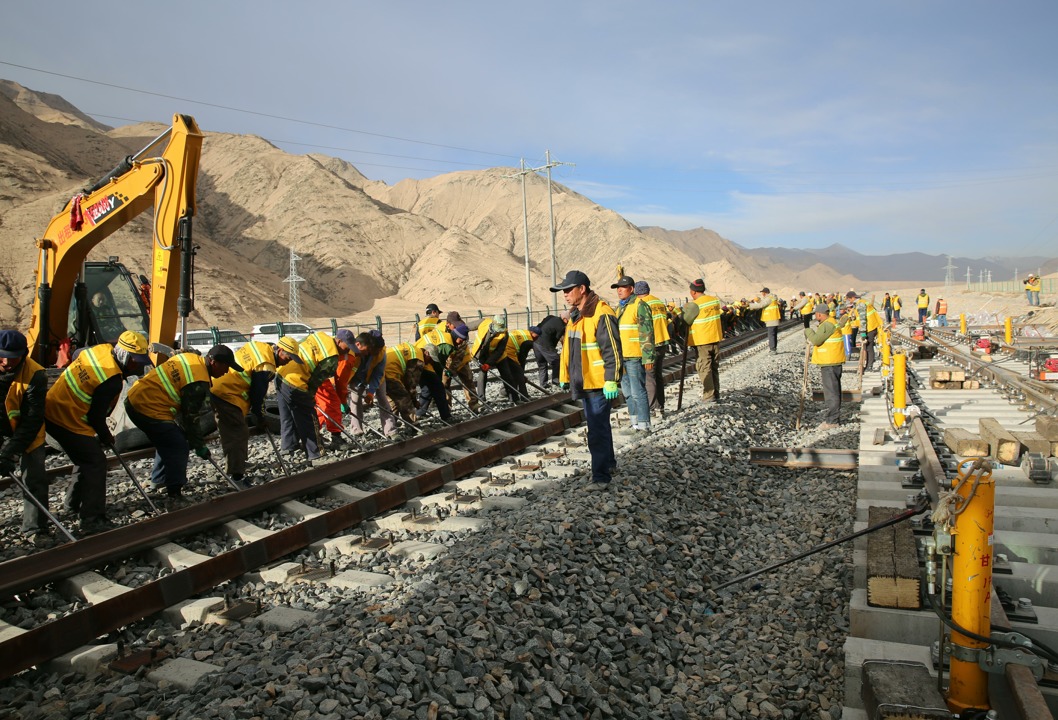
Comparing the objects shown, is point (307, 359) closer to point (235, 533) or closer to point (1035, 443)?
point (235, 533)

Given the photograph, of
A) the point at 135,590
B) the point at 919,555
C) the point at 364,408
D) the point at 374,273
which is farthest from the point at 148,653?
the point at 374,273

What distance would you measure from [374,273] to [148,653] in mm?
58646

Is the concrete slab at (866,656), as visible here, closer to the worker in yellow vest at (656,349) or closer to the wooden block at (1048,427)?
the wooden block at (1048,427)

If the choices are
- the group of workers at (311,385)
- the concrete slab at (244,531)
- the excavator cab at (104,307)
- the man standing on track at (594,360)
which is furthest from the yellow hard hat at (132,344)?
the excavator cab at (104,307)

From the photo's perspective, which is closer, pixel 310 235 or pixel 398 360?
pixel 398 360

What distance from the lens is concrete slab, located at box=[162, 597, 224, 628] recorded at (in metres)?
4.32

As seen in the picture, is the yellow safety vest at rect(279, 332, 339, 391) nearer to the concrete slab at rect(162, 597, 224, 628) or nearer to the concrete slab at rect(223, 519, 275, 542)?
the concrete slab at rect(223, 519, 275, 542)

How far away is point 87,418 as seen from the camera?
6.11 m

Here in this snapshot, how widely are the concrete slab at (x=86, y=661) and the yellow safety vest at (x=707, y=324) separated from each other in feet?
29.1

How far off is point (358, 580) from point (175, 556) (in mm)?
1469

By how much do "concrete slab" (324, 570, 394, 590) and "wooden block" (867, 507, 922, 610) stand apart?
282 centimetres

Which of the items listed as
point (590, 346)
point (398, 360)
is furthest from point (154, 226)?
point (590, 346)

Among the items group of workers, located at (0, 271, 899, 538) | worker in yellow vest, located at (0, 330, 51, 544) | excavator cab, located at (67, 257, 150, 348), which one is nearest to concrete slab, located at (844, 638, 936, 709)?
group of workers, located at (0, 271, 899, 538)

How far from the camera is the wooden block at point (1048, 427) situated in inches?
268
